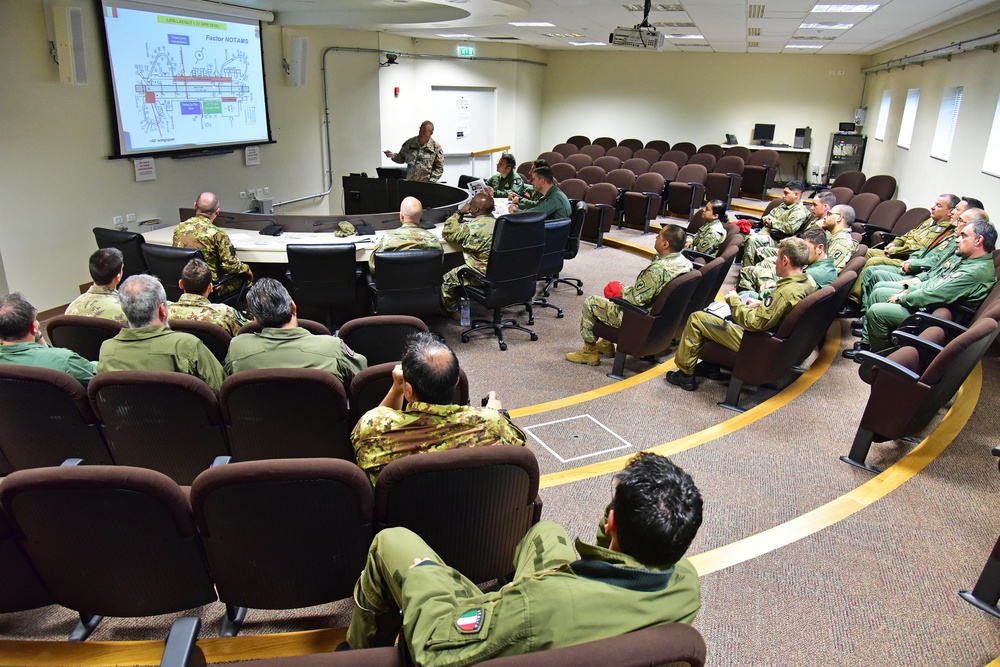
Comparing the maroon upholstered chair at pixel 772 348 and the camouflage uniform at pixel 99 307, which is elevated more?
the camouflage uniform at pixel 99 307

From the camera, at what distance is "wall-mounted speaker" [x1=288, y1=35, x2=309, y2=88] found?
8.35 metres

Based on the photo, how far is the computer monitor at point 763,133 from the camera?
14.0 meters

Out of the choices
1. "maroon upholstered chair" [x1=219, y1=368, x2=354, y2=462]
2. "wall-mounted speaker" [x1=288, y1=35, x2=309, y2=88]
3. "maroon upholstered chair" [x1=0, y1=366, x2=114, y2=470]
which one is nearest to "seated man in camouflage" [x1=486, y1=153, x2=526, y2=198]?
"wall-mounted speaker" [x1=288, y1=35, x2=309, y2=88]

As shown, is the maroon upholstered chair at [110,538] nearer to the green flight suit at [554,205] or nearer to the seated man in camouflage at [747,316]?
the seated man in camouflage at [747,316]

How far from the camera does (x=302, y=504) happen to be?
171cm

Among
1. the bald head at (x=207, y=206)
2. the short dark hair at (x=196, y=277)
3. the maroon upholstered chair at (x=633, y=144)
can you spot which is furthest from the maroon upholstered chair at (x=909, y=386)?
the maroon upholstered chair at (x=633, y=144)

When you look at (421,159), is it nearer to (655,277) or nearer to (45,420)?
(655,277)

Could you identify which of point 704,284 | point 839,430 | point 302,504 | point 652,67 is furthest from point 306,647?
point 652,67

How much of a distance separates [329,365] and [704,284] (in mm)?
2990

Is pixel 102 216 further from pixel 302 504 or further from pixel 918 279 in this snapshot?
pixel 918 279

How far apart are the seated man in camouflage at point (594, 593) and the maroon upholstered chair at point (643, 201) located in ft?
28.2

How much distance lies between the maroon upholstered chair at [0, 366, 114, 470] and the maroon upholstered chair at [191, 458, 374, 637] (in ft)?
3.42

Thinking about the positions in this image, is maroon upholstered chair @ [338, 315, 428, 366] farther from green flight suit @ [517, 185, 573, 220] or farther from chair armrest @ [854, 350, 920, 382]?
green flight suit @ [517, 185, 573, 220]

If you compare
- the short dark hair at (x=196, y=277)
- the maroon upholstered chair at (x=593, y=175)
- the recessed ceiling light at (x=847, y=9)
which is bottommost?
the short dark hair at (x=196, y=277)
